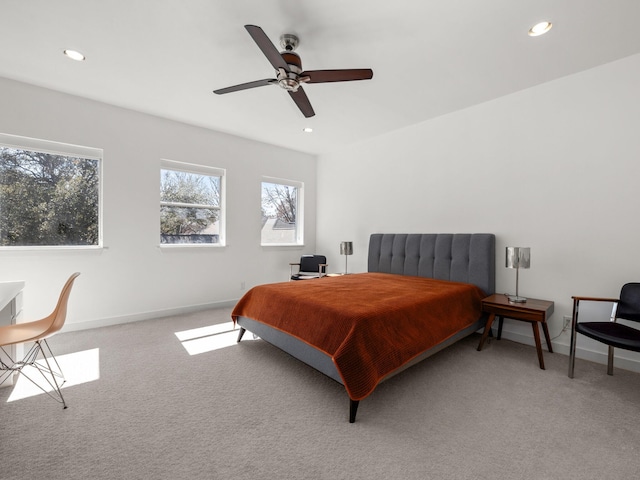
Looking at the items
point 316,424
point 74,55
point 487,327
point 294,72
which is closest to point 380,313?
point 316,424

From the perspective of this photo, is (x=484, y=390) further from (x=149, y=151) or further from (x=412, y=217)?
(x=149, y=151)

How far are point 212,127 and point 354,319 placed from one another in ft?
12.6

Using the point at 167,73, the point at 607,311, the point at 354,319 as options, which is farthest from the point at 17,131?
the point at 607,311

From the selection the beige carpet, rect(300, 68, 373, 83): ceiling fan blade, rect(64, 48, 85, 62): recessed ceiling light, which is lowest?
the beige carpet

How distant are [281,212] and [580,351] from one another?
4631mm

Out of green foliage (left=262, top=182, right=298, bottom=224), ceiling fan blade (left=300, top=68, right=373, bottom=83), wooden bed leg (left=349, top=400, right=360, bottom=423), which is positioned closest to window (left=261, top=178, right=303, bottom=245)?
green foliage (left=262, top=182, right=298, bottom=224)

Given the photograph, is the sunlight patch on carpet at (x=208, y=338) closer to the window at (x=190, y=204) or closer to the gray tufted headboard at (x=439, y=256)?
the window at (x=190, y=204)

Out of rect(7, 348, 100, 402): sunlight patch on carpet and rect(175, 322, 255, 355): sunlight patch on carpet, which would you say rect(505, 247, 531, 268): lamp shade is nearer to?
rect(175, 322, 255, 355): sunlight patch on carpet

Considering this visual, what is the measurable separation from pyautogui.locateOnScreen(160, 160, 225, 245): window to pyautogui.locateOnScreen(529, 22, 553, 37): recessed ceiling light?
162 inches

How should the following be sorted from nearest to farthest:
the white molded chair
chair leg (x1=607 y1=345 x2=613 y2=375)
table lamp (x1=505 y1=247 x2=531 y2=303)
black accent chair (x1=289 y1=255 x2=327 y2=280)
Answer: the white molded chair, chair leg (x1=607 y1=345 x2=613 y2=375), table lamp (x1=505 y1=247 x2=531 y2=303), black accent chair (x1=289 y1=255 x2=327 y2=280)

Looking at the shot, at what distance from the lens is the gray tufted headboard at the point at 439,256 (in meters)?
3.40

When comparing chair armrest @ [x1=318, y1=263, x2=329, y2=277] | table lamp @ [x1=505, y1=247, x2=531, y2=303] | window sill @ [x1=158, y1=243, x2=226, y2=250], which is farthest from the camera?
chair armrest @ [x1=318, y1=263, x2=329, y2=277]

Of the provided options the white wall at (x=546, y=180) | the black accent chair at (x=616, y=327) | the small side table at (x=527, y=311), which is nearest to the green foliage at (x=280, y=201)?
the white wall at (x=546, y=180)

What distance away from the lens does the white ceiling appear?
2076mm
